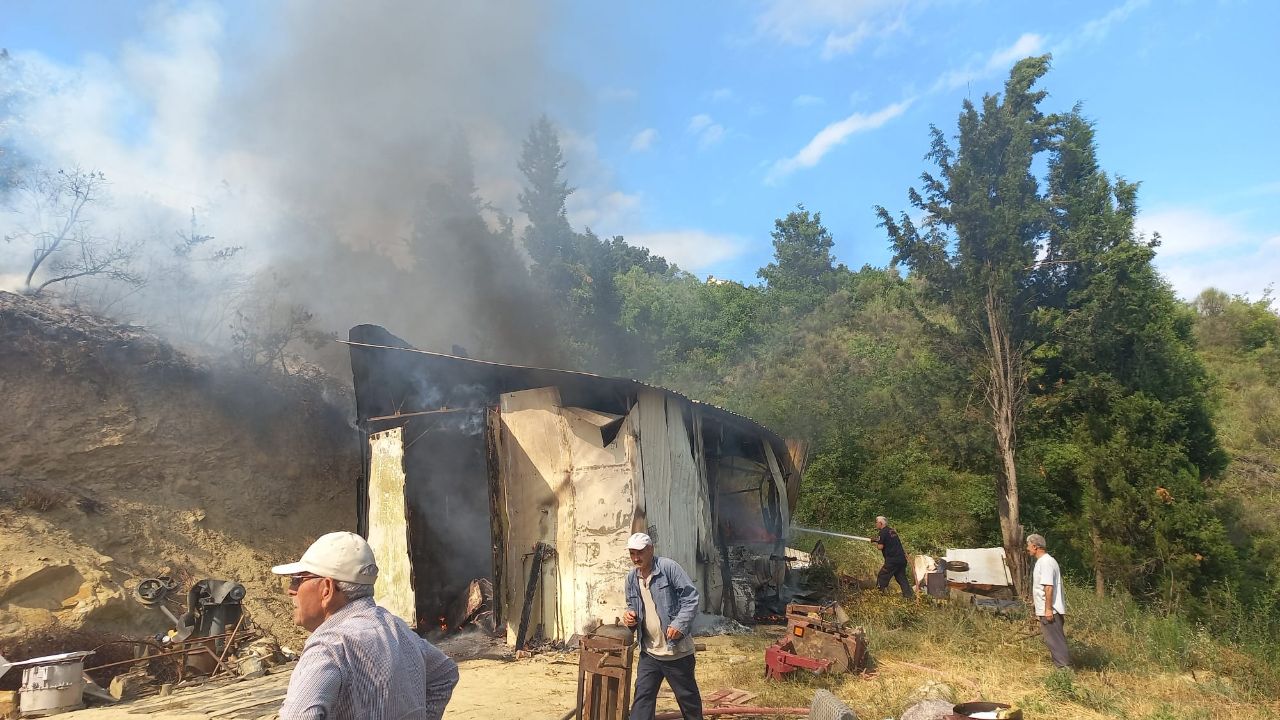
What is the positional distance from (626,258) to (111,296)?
3681 centimetres

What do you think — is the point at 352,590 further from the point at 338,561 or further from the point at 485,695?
the point at 485,695

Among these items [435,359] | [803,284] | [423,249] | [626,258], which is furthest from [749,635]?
[626,258]

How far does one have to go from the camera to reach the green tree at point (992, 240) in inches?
658

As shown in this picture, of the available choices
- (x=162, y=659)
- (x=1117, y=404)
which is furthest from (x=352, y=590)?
(x=1117, y=404)

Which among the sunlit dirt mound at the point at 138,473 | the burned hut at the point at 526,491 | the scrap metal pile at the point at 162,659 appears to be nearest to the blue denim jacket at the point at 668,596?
the burned hut at the point at 526,491

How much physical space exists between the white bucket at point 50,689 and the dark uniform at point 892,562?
11086 mm

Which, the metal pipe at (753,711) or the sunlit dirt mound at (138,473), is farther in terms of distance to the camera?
the sunlit dirt mound at (138,473)

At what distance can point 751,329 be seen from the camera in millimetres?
35375

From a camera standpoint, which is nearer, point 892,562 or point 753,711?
point 753,711

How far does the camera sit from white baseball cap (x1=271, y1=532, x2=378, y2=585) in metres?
2.04

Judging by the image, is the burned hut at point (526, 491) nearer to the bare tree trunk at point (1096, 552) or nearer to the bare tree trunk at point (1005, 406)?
the bare tree trunk at point (1005, 406)

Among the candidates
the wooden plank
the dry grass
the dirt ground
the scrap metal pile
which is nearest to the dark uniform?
the dry grass

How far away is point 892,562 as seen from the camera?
38.5 ft

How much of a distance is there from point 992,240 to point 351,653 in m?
18.5
